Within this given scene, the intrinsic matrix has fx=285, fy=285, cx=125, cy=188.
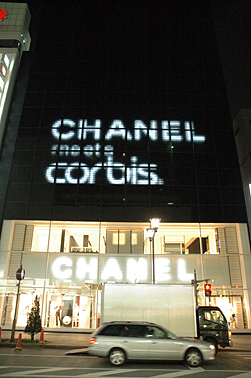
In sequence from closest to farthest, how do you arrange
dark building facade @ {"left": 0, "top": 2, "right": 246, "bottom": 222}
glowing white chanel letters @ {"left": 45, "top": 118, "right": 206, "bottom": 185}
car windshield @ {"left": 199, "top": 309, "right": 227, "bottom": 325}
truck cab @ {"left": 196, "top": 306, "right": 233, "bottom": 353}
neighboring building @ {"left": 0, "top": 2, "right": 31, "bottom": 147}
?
truck cab @ {"left": 196, "top": 306, "right": 233, "bottom": 353} < car windshield @ {"left": 199, "top": 309, "right": 227, "bottom": 325} < dark building facade @ {"left": 0, "top": 2, "right": 246, "bottom": 222} < glowing white chanel letters @ {"left": 45, "top": 118, "right": 206, "bottom": 185} < neighboring building @ {"left": 0, "top": 2, "right": 31, "bottom": 147}

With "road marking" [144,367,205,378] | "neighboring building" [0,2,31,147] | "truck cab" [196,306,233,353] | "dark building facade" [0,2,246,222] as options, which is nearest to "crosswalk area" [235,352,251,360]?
"truck cab" [196,306,233,353]

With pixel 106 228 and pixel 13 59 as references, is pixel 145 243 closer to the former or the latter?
pixel 106 228

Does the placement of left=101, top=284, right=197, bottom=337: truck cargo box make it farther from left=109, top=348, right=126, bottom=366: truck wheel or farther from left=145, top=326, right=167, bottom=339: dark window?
left=109, top=348, right=126, bottom=366: truck wheel

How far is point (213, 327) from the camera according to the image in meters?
13.5

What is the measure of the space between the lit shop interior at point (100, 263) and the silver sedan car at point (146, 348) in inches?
419

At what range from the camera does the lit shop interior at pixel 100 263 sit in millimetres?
20906

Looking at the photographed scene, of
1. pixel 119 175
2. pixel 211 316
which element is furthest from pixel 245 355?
pixel 119 175

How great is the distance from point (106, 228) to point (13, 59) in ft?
73.1

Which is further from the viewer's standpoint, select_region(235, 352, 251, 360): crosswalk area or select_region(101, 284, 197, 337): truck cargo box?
select_region(101, 284, 197, 337): truck cargo box

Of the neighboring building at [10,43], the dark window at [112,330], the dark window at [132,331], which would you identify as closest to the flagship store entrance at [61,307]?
the dark window at [112,330]

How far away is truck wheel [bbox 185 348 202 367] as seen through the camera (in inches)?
388

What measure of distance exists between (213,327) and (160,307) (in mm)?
2900

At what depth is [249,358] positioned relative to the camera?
11852mm

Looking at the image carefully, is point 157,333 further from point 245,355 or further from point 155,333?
point 245,355
